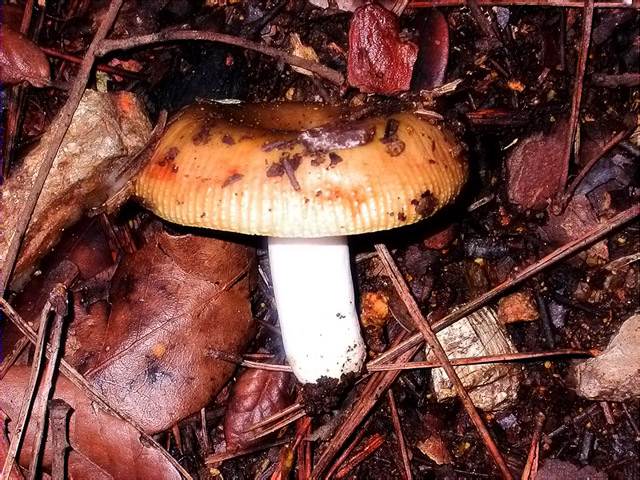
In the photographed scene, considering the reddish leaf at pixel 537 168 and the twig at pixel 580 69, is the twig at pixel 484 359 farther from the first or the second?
the twig at pixel 580 69

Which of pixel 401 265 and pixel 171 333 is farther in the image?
pixel 401 265

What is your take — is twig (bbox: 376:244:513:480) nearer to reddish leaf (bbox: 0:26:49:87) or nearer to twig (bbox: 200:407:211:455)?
twig (bbox: 200:407:211:455)

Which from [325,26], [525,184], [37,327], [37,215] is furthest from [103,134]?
[525,184]

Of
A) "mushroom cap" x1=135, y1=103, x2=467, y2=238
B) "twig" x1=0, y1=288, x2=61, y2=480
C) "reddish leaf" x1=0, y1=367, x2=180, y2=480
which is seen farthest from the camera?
"reddish leaf" x1=0, y1=367, x2=180, y2=480

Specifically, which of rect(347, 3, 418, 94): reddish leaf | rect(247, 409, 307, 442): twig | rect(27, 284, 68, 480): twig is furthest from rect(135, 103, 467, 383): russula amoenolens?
rect(247, 409, 307, 442): twig

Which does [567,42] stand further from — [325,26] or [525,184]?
[325,26]

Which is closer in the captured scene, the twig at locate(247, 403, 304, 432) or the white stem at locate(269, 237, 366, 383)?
the white stem at locate(269, 237, 366, 383)

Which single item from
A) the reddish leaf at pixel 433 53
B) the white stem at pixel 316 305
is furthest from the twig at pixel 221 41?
the white stem at pixel 316 305
